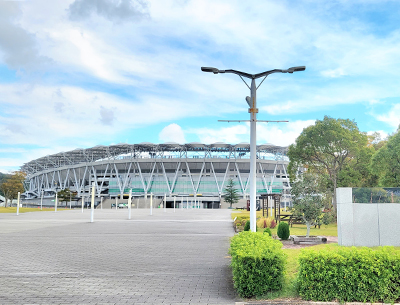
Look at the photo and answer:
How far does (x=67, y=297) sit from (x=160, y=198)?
99934 mm

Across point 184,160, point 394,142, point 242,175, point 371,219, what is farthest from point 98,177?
point 371,219

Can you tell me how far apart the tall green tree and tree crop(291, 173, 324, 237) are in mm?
11354

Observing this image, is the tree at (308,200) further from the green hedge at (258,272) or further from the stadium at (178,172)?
the stadium at (178,172)

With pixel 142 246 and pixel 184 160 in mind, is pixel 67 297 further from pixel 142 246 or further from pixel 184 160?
pixel 184 160

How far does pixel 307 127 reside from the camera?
1346 inches

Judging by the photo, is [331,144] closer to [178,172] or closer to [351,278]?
[351,278]

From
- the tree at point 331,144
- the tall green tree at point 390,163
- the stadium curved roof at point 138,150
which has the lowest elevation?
the tall green tree at point 390,163

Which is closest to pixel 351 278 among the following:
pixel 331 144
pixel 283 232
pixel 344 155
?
pixel 283 232

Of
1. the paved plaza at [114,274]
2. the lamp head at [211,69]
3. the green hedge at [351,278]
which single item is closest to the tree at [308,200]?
the paved plaza at [114,274]

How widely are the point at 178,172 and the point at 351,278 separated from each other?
9992 cm

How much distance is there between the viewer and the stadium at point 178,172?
100375mm

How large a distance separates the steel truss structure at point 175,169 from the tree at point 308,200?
246ft

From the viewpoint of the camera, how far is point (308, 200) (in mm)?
18250

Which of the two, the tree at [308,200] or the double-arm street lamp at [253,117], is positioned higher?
the double-arm street lamp at [253,117]
